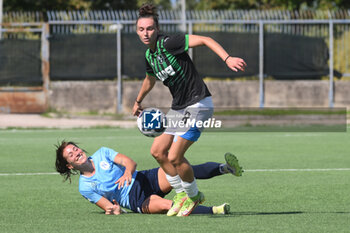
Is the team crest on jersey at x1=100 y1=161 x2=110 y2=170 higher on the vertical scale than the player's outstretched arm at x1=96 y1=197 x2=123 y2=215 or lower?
higher

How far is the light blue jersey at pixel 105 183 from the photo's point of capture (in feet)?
26.2

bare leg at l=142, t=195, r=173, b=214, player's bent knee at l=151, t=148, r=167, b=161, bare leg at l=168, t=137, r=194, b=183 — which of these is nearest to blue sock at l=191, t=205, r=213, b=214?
bare leg at l=142, t=195, r=173, b=214

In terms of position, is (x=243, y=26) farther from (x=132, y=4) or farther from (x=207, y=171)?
(x=132, y=4)

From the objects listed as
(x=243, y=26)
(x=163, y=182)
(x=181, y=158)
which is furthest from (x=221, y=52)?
(x=243, y=26)

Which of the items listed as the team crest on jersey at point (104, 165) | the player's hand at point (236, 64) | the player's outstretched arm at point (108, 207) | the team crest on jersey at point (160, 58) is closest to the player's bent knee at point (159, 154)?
the team crest on jersey at point (104, 165)

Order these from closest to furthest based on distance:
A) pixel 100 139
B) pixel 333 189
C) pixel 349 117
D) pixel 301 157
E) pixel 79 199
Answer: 1. pixel 79 199
2. pixel 333 189
3. pixel 301 157
4. pixel 100 139
5. pixel 349 117

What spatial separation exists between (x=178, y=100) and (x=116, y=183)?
1.07 metres

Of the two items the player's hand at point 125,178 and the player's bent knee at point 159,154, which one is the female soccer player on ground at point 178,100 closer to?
the player's bent knee at point 159,154

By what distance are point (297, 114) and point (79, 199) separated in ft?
47.2

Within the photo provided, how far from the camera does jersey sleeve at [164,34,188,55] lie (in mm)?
7695

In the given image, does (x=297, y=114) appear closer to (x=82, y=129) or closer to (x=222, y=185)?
(x=82, y=129)

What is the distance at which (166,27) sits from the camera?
78.0ft

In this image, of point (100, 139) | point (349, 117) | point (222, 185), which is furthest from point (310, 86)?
point (222, 185)

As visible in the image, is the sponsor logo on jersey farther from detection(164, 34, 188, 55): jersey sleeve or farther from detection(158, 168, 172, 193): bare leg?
detection(158, 168, 172, 193): bare leg
